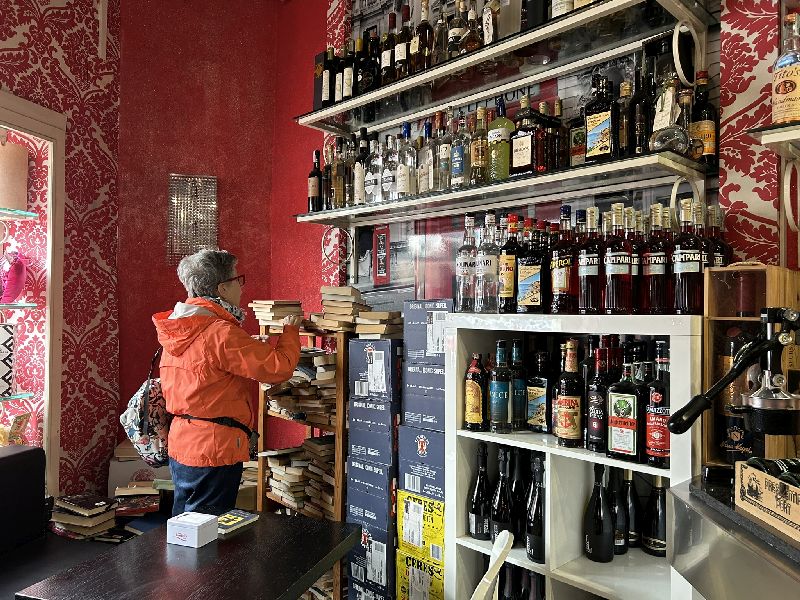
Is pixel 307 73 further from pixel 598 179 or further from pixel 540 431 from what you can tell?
pixel 540 431

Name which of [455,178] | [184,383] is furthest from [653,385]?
[184,383]

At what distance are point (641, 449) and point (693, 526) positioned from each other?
0.45 meters

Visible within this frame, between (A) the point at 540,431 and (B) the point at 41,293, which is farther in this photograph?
(B) the point at 41,293

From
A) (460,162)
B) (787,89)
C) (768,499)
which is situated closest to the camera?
(768,499)

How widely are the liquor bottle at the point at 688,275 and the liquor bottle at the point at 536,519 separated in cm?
72

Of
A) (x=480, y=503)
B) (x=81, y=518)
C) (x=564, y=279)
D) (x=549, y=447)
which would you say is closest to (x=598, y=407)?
(x=549, y=447)

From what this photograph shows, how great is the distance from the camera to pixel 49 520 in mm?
3053

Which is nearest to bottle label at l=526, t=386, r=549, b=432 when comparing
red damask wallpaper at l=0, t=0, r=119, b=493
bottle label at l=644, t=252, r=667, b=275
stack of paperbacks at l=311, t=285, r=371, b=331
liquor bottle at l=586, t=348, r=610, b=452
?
liquor bottle at l=586, t=348, r=610, b=452

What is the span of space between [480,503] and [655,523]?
1.93 ft

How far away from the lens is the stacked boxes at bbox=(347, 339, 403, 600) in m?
2.60

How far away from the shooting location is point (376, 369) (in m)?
2.69

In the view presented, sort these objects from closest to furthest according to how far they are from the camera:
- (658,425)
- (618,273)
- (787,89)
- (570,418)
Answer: (787,89) → (658,425) → (618,273) → (570,418)

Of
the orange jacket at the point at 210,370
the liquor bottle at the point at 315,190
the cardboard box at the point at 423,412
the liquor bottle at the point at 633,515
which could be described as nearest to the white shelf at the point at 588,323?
the cardboard box at the point at 423,412

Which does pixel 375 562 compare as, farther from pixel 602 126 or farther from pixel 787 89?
pixel 787 89
